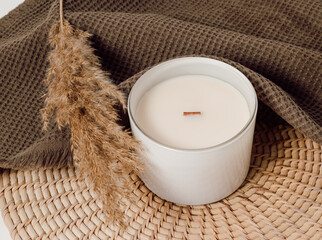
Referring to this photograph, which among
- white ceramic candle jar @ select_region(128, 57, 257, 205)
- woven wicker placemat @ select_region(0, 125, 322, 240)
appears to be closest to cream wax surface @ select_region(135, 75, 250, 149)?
white ceramic candle jar @ select_region(128, 57, 257, 205)

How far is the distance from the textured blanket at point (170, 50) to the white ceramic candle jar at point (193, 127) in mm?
36

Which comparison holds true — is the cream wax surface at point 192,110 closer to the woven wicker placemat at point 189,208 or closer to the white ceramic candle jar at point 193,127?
the white ceramic candle jar at point 193,127

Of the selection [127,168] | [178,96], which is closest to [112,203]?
[127,168]

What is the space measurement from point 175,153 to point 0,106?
316 mm

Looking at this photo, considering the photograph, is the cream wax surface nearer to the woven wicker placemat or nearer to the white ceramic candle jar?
the white ceramic candle jar

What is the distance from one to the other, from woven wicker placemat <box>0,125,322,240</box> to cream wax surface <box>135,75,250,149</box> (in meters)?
0.11

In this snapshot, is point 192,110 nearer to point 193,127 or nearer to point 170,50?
point 193,127

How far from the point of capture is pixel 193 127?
0.47 meters

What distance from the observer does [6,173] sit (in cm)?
56

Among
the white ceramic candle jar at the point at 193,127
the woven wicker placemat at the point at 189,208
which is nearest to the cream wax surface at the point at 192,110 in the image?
the white ceramic candle jar at the point at 193,127

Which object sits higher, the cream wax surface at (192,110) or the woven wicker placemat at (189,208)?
the cream wax surface at (192,110)

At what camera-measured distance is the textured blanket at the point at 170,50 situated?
1.77 feet

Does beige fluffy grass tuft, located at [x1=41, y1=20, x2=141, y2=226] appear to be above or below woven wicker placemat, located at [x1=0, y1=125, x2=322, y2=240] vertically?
above

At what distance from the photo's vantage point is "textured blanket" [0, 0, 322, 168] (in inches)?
21.3
